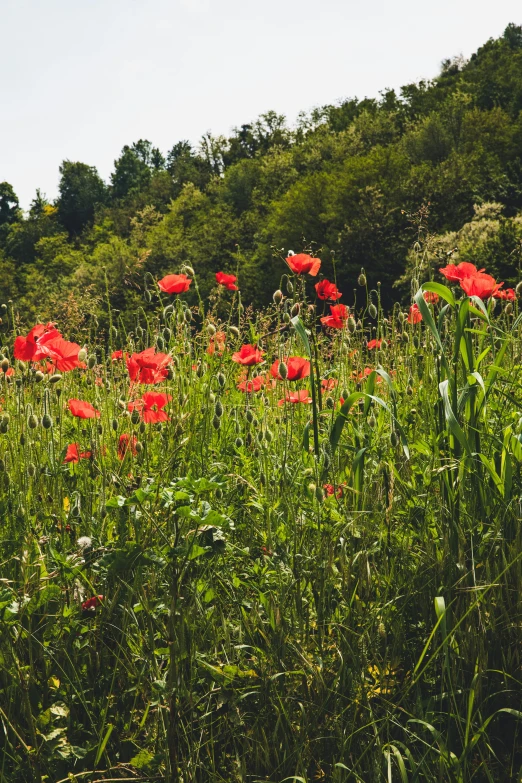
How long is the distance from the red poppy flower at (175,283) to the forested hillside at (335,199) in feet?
28.1

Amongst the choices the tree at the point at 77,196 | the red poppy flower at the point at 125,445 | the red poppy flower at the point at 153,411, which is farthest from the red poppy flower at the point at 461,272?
the tree at the point at 77,196

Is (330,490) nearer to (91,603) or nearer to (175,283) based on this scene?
(91,603)

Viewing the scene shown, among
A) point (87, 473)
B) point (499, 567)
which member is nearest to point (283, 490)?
point (499, 567)

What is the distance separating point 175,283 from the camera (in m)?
2.48

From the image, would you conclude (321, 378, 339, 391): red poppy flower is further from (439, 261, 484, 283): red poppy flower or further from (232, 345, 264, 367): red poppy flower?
(439, 261, 484, 283): red poppy flower

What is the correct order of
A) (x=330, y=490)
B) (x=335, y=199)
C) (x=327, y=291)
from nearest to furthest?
1. (x=330, y=490)
2. (x=327, y=291)
3. (x=335, y=199)

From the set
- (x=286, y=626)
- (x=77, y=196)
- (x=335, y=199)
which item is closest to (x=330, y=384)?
(x=286, y=626)

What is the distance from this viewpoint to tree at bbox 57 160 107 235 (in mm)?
71125

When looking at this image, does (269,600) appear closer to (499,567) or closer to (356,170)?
(499,567)

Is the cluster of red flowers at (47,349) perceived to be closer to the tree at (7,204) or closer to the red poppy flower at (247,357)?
the red poppy flower at (247,357)

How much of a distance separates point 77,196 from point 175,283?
73941 millimetres

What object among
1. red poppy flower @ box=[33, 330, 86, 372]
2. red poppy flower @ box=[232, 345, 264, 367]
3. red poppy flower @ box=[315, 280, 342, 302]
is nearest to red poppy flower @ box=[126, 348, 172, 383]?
red poppy flower @ box=[33, 330, 86, 372]

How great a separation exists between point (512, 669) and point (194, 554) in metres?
0.67

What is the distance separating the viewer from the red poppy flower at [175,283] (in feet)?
8.10
